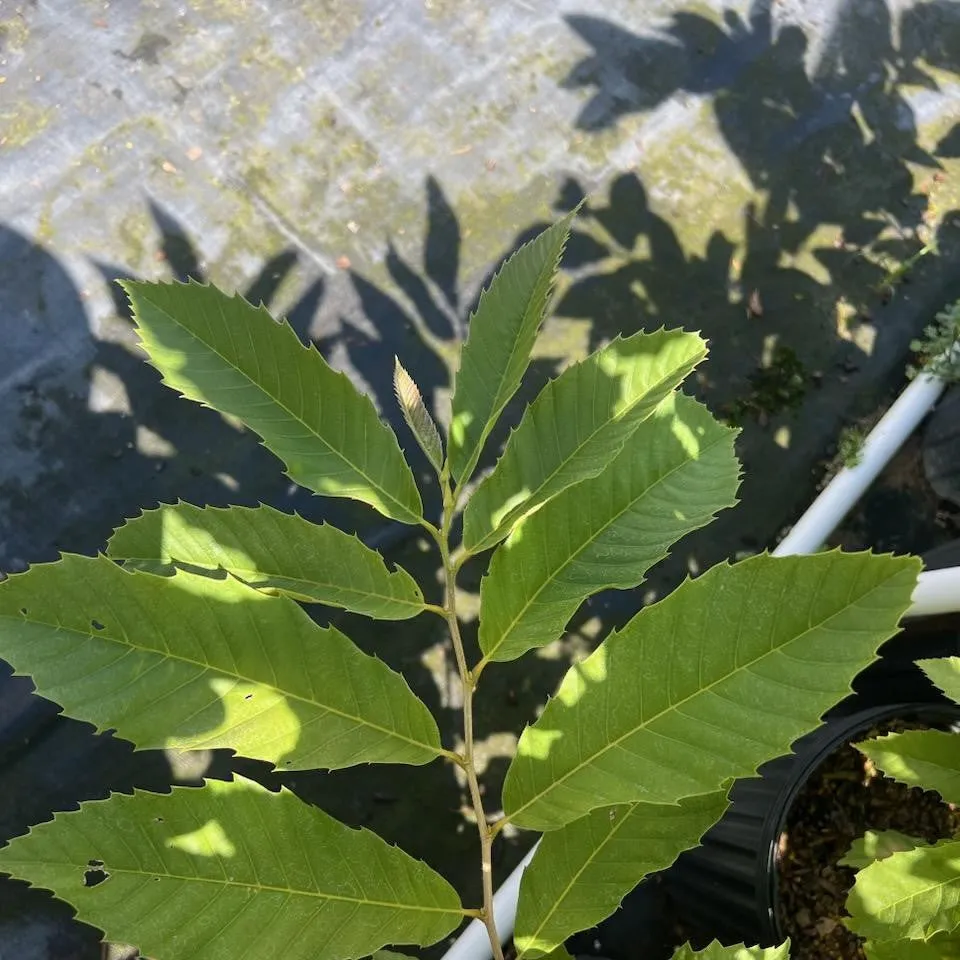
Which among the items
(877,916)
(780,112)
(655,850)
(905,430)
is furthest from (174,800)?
(780,112)

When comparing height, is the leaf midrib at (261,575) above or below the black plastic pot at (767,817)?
above

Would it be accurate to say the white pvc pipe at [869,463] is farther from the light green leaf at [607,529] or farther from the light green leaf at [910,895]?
the light green leaf at [607,529]

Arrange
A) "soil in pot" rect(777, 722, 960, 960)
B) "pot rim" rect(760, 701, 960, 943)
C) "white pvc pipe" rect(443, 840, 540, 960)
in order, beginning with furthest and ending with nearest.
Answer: "white pvc pipe" rect(443, 840, 540, 960) → "soil in pot" rect(777, 722, 960, 960) → "pot rim" rect(760, 701, 960, 943)

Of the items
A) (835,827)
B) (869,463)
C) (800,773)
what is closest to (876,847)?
(800,773)

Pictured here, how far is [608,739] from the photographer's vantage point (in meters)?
0.84

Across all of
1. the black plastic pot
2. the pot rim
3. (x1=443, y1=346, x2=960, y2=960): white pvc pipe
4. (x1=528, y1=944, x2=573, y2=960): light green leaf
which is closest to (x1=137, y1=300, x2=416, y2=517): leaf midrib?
(x1=528, y1=944, x2=573, y2=960): light green leaf

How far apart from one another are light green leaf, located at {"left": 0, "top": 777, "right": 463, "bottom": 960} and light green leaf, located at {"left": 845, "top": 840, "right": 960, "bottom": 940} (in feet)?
2.18

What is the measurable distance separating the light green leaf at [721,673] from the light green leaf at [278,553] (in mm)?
258

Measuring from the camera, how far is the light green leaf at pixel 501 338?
3.27ft

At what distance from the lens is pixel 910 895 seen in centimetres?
109

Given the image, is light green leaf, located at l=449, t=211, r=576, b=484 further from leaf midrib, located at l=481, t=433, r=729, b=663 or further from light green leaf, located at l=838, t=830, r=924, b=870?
light green leaf, located at l=838, t=830, r=924, b=870

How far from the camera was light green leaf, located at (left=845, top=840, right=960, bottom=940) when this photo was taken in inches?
42.5

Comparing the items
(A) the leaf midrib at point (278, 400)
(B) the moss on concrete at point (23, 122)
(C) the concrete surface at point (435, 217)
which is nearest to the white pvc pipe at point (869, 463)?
(C) the concrete surface at point (435, 217)

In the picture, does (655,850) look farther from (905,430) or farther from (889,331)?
(889,331)
